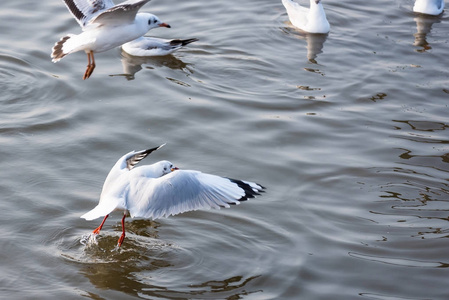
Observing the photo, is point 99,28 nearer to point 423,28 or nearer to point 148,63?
point 148,63

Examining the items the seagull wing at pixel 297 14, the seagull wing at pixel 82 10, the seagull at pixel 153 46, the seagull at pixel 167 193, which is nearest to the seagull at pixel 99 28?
the seagull wing at pixel 82 10

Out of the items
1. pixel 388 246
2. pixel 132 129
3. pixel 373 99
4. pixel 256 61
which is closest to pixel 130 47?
pixel 256 61

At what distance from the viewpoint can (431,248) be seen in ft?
24.9

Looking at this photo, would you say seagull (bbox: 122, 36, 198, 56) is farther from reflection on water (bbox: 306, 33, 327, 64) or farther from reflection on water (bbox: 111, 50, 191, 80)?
reflection on water (bbox: 306, 33, 327, 64)

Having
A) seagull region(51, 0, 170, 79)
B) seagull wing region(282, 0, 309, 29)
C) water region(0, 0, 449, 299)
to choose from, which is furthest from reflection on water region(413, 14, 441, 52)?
seagull region(51, 0, 170, 79)

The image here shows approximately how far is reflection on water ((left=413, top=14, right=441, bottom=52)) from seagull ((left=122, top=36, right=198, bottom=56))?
11.6ft

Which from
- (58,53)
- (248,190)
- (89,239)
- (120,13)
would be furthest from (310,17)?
(89,239)

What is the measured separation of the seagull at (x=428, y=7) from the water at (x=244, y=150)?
15 centimetres

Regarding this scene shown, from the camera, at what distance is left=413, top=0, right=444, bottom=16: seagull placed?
533 inches

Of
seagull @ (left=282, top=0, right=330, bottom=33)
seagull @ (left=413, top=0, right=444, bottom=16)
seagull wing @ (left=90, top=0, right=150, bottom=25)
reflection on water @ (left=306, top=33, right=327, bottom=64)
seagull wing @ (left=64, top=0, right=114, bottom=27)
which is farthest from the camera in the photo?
seagull @ (left=413, top=0, right=444, bottom=16)

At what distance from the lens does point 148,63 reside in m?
12.0

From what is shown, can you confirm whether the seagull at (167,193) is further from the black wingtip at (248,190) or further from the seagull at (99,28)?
the seagull at (99,28)

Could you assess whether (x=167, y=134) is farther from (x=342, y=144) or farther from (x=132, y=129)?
(x=342, y=144)

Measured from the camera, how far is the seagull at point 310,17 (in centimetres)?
1279
